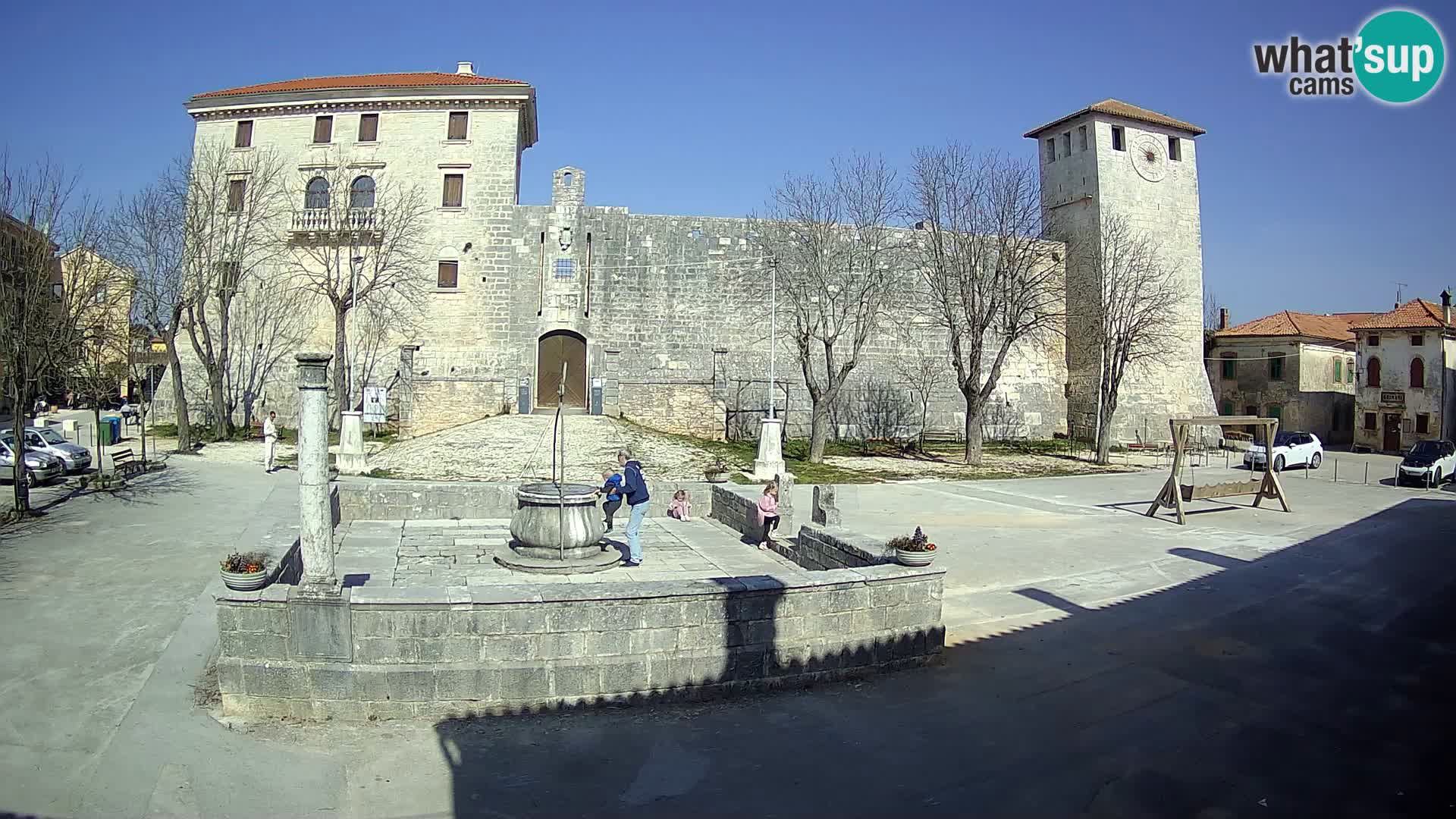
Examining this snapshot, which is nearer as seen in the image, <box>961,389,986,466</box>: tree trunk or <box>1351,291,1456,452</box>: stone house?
<box>961,389,986,466</box>: tree trunk

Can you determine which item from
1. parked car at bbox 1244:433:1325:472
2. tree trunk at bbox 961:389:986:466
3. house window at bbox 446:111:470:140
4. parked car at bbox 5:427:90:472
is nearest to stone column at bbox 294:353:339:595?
parked car at bbox 5:427:90:472

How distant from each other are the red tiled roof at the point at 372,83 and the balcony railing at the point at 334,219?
16.5 ft

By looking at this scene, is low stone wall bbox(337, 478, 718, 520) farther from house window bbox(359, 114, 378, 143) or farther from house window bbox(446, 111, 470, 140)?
house window bbox(359, 114, 378, 143)

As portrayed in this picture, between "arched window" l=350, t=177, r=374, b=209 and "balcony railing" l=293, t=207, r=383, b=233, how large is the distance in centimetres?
93

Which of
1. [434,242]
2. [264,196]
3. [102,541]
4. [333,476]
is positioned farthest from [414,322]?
[102,541]

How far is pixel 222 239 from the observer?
102 feet

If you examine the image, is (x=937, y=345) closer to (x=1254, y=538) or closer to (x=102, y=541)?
(x=1254, y=538)

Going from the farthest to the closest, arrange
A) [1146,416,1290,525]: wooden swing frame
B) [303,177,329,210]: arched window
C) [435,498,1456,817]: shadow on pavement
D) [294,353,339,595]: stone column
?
[303,177,329,210]: arched window → [1146,416,1290,525]: wooden swing frame → [294,353,339,595]: stone column → [435,498,1456,817]: shadow on pavement

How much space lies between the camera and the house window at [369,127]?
3372 cm

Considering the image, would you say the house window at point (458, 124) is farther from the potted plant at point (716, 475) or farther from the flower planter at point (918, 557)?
the flower planter at point (918, 557)

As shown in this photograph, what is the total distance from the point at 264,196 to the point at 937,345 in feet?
88.6

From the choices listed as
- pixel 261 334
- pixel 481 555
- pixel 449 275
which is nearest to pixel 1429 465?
pixel 481 555

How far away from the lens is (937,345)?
3616 centimetres

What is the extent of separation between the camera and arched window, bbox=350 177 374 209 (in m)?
33.4
